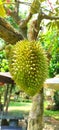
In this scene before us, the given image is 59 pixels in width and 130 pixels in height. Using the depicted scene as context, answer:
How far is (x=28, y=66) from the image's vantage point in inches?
41.6

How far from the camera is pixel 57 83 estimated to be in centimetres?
549

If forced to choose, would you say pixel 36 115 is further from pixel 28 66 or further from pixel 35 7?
pixel 28 66

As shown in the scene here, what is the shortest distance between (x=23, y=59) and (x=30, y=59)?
25 mm

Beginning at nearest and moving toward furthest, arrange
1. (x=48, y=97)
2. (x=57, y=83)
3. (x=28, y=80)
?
(x=28, y=80)
(x=57, y=83)
(x=48, y=97)

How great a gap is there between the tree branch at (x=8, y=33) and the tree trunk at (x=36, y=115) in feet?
2.22

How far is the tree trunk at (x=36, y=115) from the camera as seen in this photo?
81.9 inches

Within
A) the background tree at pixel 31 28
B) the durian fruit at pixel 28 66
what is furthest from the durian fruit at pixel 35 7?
the durian fruit at pixel 28 66

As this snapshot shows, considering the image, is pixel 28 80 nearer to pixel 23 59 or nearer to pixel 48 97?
pixel 23 59

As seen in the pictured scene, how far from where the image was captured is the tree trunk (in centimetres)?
208

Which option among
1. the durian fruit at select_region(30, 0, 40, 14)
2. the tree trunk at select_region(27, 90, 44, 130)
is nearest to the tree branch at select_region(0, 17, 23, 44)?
the durian fruit at select_region(30, 0, 40, 14)

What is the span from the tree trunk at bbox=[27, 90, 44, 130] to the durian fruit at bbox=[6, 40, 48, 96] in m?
0.98

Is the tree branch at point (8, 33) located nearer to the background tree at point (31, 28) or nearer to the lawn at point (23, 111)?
the background tree at point (31, 28)

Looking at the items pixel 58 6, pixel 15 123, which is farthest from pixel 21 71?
pixel 15 123

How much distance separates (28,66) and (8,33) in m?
0.41
